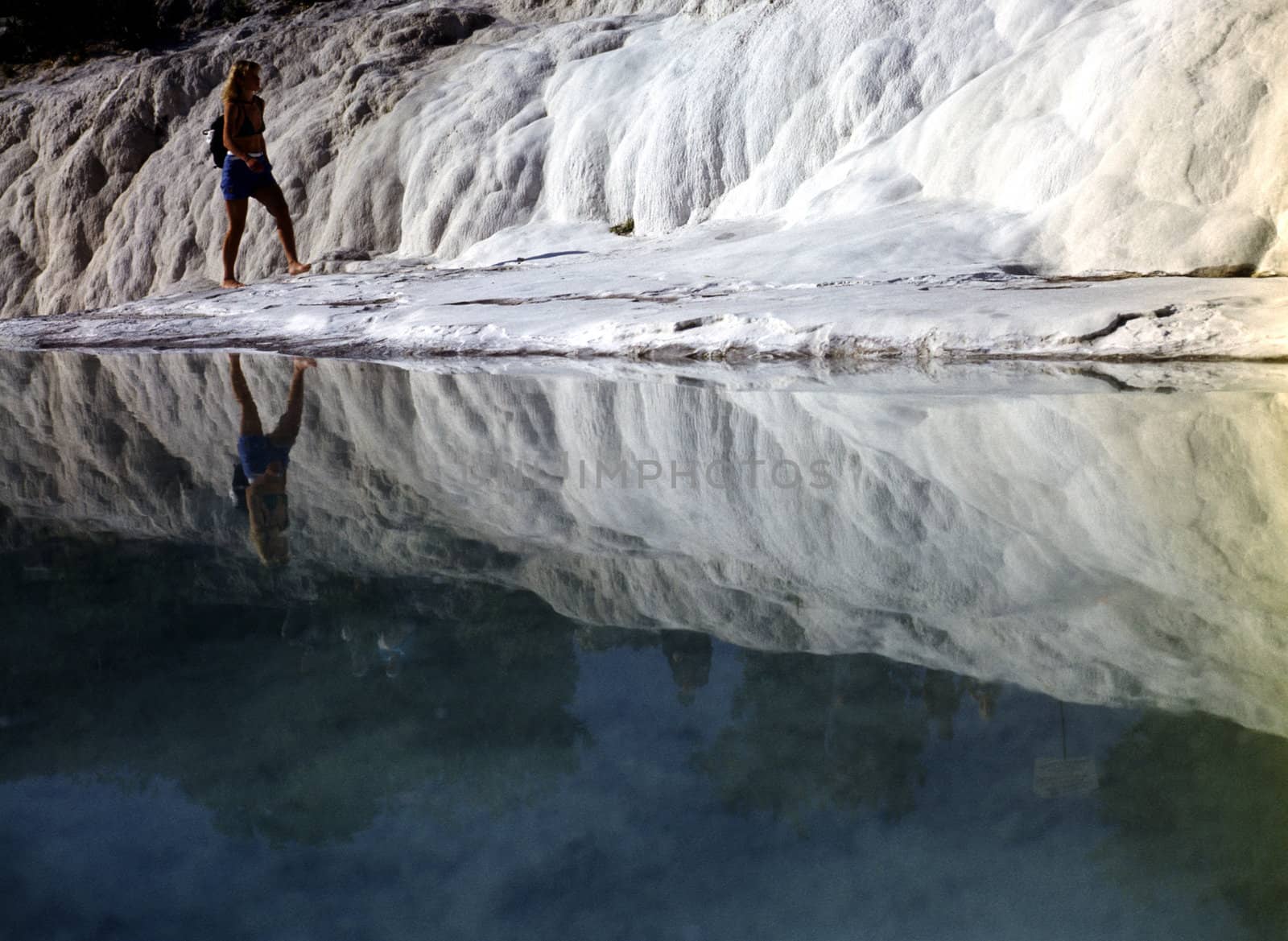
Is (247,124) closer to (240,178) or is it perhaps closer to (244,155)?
(244,155)

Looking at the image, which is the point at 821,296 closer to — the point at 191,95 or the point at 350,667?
the point at 350,667

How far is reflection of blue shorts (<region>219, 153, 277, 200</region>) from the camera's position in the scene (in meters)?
11.9

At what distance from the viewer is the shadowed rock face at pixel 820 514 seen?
2.19 meters

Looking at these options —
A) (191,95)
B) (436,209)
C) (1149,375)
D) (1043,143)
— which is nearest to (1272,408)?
(1149,375)

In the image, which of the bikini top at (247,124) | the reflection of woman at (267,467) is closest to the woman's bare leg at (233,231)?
the bikini top at (247,124)

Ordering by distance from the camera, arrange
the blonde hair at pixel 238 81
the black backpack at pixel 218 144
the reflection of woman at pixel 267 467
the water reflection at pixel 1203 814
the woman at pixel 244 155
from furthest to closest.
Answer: the black backpack at pixel 218 144, the woman at pixel 244 155, the blonde hair at pixel 238 81, the reflection of woman at pixel 267 467, the water reflection at pixel 1203 814

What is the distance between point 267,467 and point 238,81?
7953mm

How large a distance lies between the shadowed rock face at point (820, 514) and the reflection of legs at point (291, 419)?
0.10 meters

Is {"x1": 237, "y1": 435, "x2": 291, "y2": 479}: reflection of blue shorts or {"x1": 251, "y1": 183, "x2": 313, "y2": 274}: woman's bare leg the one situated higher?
{"x1": 237, "y1": 435, "x2": 291, "y2": 479}: reflection of blue shorts

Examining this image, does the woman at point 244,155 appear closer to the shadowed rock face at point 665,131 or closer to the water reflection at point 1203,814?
the shadowed rock face at point 665,131

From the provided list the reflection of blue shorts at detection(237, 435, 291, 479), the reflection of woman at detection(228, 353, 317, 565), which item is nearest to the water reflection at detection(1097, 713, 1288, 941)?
the reflection of woman at detection(228, 353, 317, 565)

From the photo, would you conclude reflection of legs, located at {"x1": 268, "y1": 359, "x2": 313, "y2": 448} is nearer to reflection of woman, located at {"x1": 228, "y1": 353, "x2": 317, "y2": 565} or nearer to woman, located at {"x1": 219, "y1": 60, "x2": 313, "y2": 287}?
reflection of woman, located at {"x1": 228, "y1": 353, "x2": 317, "y2": 565}

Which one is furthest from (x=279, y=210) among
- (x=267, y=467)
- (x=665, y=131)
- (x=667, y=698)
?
(x=667, y=698)

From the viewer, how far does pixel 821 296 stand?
327 inches
